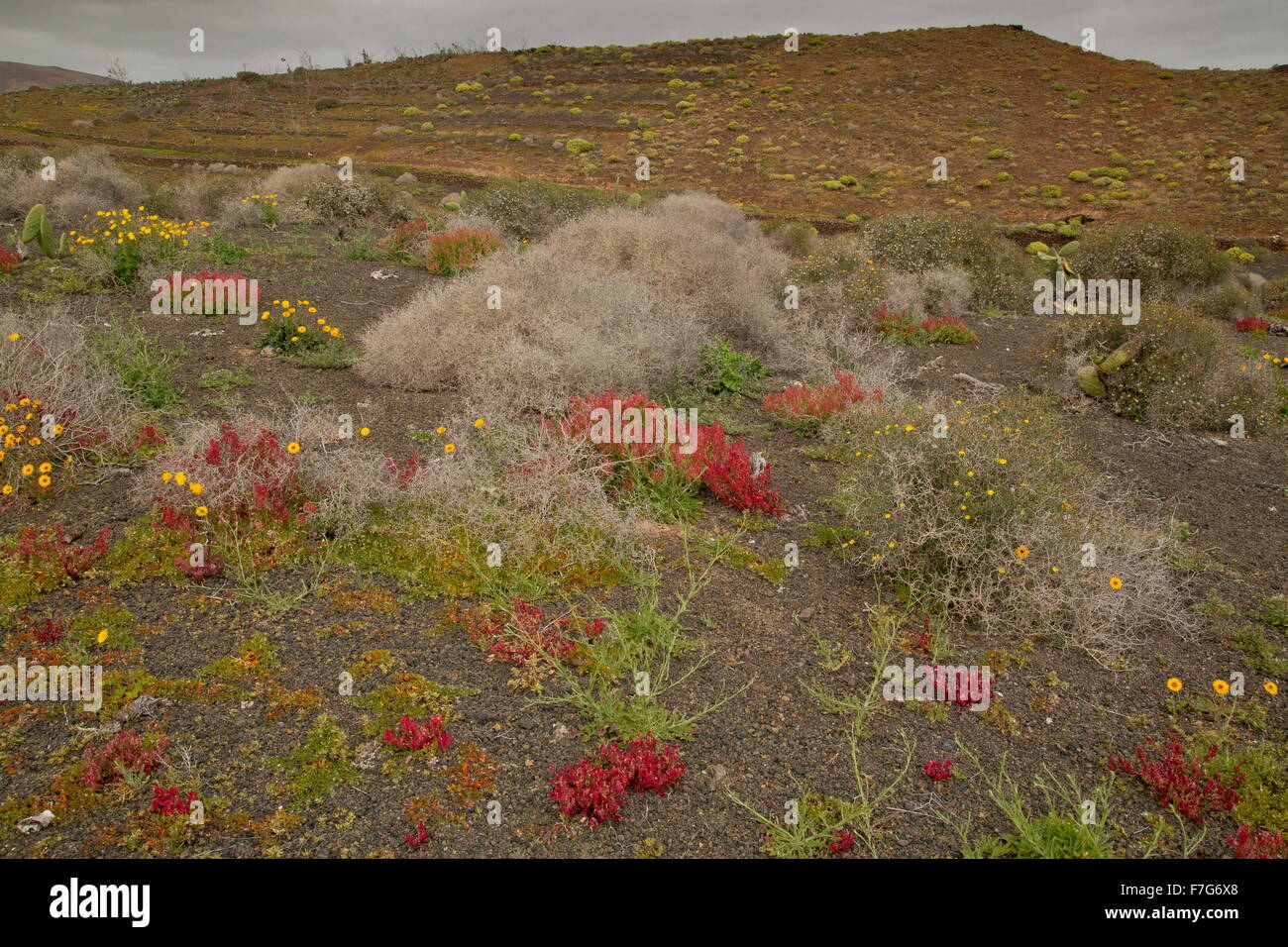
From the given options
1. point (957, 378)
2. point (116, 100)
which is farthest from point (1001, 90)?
point (116, 100)

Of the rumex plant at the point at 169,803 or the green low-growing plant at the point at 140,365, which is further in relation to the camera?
the green low-growing plant at the point at 140,365

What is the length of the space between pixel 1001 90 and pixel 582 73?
953 inches

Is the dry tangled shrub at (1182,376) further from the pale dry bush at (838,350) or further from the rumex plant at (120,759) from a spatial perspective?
the rumex plant at (120,759)

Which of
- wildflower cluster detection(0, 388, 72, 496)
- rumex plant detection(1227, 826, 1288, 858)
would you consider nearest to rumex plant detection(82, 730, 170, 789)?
wildflower cluster detection(0, 388, 72, 496)

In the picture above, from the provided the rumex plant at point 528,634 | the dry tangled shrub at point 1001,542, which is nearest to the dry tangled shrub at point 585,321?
the rumex plant at point 528,634

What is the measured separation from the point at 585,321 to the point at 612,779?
532 cm

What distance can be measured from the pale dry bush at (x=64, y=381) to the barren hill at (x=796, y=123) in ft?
82.6

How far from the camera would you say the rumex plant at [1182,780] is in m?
3.29

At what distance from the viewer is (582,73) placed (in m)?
47.0

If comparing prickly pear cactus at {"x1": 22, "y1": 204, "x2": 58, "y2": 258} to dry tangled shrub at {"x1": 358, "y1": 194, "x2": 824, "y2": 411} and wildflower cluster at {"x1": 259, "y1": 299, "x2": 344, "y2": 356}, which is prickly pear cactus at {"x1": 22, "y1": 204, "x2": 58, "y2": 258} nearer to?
wildflower cluster at {"x1": 259, "y1": 299, "x2": 344, "y2": 356}

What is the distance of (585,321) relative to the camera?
A: 7.63m

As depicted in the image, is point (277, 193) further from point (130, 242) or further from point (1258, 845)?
point (1258, 845)

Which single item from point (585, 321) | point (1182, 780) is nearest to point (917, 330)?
point (585, 321)

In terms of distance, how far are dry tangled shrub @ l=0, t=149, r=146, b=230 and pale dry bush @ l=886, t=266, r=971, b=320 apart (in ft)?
39.3
